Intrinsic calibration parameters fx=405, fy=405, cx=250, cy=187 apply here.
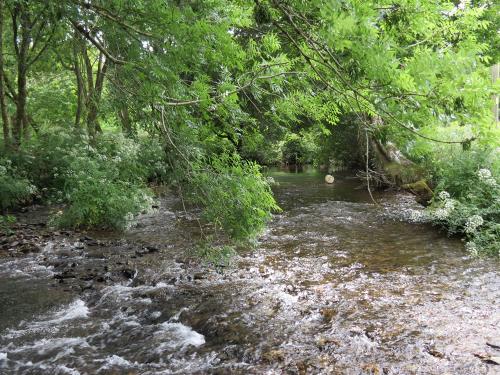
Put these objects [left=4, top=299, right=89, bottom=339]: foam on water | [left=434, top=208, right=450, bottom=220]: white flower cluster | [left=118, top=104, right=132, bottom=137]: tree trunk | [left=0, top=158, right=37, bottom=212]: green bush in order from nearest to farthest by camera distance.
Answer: [left=4, top=299, right=89, bottom=339]: foam on water, [left=118, top=104, right=132, bottom=137]: tree trunk, [left=434, top=208, right=450, bottom=220]: white flower cluster, [left=0, top=158, right=37, bottom=212]: green bush

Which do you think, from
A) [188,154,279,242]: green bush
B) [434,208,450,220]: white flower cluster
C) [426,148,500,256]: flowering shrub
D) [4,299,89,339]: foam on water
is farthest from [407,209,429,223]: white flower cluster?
[4,299,89,339]: foam on water

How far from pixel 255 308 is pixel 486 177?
6092 millimetres

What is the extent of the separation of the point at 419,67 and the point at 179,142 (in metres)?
3.14

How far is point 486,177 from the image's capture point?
8492 mm

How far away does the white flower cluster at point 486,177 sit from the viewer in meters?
8.35

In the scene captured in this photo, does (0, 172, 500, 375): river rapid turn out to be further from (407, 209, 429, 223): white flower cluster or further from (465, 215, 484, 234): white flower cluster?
(407, 209, 429, 223): white flower cluster

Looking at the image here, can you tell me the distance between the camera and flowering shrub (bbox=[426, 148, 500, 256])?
775cm

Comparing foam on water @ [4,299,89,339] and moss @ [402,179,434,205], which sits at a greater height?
moss @ [402,179,434,205]

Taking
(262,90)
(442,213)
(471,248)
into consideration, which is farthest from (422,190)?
(262,90)

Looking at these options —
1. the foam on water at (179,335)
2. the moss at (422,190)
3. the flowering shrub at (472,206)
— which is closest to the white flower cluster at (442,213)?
the flowering shrub at (472,206)

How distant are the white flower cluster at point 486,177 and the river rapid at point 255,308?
141cm

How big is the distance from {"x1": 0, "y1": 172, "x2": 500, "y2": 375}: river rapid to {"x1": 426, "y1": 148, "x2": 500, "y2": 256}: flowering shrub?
42 centimetres

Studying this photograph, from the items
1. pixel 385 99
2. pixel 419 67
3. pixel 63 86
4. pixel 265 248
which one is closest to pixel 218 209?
pixel 385 99

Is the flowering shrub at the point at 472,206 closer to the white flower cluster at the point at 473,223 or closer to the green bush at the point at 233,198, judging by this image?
the white flower cluster at the point at 473,223
